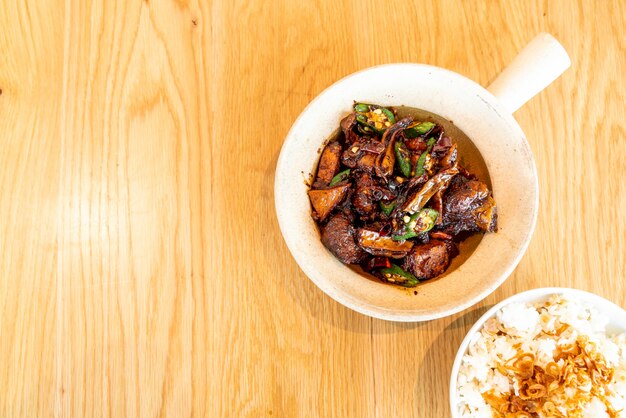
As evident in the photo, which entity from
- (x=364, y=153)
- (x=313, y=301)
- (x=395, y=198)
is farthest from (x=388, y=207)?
(x=313, y=301)

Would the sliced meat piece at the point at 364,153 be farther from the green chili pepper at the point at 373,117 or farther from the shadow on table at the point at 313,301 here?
the shadow on table at the point at 313,301

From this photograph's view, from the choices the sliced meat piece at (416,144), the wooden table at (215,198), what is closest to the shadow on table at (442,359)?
the wooden table at (215,198)

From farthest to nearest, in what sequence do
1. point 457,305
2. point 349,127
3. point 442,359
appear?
1. point 442,359
2. point 349,127
3. point 457,305

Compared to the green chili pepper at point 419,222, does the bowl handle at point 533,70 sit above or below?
above

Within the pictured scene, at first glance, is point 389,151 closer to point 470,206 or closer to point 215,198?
point 470,206

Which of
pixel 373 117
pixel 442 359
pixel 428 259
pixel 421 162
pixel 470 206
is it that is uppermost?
pixel 373 117

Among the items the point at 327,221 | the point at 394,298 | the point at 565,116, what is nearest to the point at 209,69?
the point at 327,221
